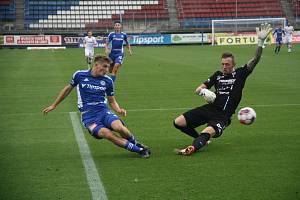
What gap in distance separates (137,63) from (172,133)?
20179 mm

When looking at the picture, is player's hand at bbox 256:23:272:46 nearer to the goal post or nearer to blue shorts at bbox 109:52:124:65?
blue shorts at bbox 109:52:124:65

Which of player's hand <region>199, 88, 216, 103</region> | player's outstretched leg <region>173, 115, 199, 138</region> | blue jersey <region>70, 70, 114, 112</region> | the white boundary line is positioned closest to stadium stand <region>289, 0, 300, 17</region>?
the white boundary line

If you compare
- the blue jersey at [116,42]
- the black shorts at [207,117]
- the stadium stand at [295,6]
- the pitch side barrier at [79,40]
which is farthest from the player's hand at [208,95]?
the stadium stand at [295,6]

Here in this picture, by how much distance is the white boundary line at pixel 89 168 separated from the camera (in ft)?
20.6

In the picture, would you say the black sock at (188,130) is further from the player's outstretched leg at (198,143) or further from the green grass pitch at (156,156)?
the player's outstretched leg at (198,143)

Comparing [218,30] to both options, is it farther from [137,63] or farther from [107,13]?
[137,63]

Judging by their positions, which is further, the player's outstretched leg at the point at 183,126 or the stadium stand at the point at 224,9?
the stadium stand at the point at 224,9

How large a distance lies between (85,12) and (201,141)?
5020 centimetres

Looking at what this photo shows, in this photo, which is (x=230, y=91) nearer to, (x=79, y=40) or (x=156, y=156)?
(x=156, y=156)

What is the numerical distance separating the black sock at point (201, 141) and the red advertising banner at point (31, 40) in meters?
44.7

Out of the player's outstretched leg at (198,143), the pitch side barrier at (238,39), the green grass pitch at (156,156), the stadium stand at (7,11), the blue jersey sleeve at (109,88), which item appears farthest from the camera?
the stadium stand at (7,11)

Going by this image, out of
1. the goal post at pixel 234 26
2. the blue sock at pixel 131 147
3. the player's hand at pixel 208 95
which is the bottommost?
the blue sock at pixel 131 147

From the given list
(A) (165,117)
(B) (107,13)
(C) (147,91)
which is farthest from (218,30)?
(A) (165,117)

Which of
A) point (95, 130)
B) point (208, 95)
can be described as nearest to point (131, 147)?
point (95, 130)
